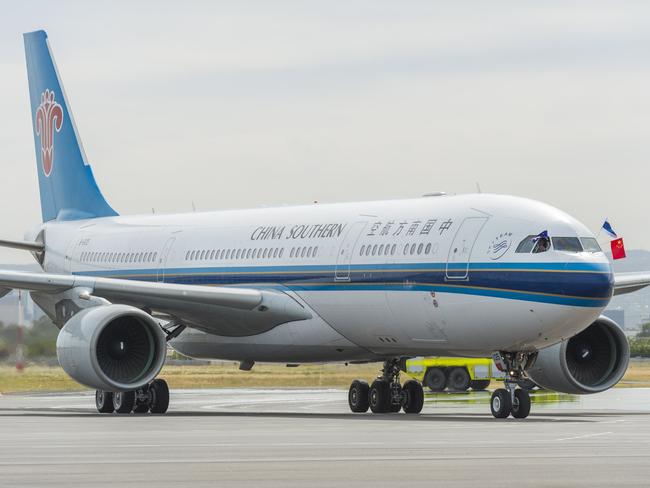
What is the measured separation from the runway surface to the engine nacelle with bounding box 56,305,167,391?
84 centimetres

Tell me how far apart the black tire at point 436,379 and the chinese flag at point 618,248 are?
18.9 meters

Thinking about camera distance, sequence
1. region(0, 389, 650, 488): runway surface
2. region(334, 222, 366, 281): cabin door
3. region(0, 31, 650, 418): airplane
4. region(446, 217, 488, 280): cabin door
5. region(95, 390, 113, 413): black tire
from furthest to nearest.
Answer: region(95, 390, 113, 413): black tire
region(334, 222, 366, 281): cabin door
region(446, 217, 488, 280): cabin door
region(0, 31, 650, 418): airplane
region(0, 389, 650, 488): runway surface

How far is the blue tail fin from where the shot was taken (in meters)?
40.8

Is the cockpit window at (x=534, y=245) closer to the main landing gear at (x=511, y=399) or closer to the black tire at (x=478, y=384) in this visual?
the main landing gear at (x=511, y=399)

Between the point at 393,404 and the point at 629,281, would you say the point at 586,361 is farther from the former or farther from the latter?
the point at 393,404

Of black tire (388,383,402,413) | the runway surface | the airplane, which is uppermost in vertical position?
the airplane

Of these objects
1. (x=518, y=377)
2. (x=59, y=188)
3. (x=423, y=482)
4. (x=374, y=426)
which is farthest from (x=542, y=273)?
(x=59, y=188)

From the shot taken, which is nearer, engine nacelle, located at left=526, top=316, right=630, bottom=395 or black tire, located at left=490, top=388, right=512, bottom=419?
black tire, located at left=490, top=388, right=512, bottom=419

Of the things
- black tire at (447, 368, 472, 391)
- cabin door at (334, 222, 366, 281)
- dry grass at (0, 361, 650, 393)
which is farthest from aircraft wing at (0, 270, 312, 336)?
black tire at (447, 368, 472, 391)

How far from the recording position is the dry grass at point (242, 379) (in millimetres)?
49438

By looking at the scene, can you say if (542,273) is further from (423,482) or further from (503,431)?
(423,482)

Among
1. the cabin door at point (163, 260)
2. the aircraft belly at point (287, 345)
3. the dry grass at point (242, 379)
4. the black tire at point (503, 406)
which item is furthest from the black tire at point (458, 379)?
the black tire at point (503, 406)

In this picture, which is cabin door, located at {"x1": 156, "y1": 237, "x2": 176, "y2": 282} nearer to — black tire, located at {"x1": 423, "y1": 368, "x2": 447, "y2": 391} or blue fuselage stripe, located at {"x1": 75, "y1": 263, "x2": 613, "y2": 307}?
blue fuselage stripe, located at {"x1": 75, "y1": 263, "x2": 613, "y2": 307}

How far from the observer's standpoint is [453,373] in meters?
49.5
